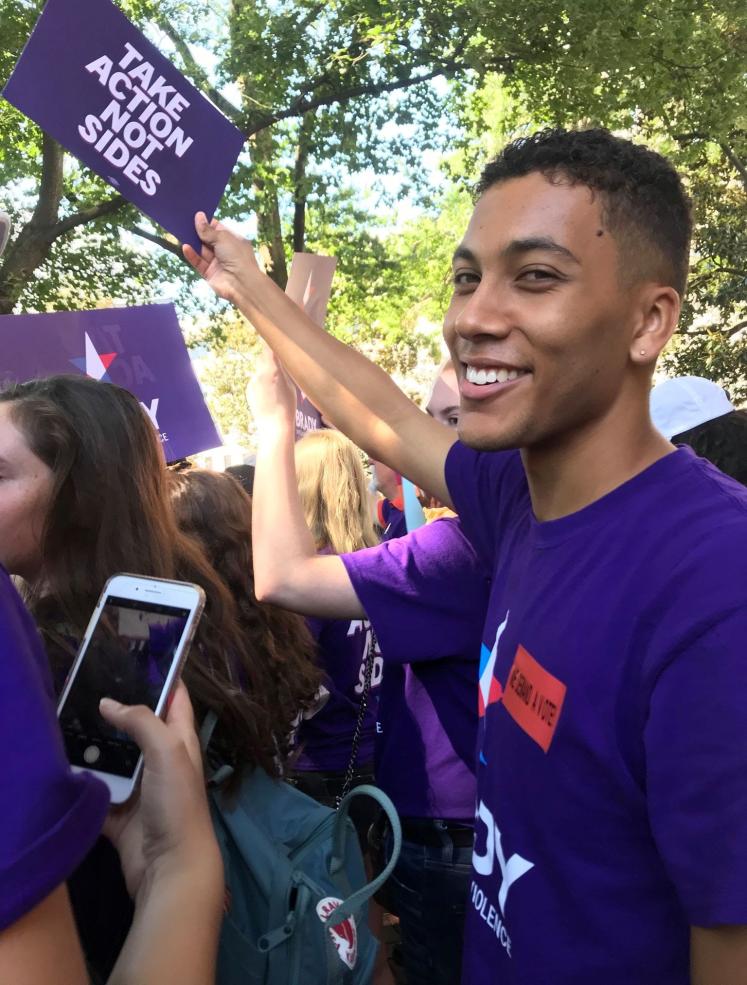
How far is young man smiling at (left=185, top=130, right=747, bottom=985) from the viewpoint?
3.38 ft

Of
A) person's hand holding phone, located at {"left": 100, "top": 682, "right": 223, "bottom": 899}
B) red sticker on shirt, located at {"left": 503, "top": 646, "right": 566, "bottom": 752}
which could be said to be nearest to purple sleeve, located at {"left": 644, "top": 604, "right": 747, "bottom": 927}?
red sticker on shirt, located at {"left": 503, "top": 646, "right": 566, "bottom": 752}

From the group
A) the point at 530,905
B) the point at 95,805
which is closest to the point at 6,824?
the point at 95,805

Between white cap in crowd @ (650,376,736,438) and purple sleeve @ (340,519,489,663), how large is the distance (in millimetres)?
782

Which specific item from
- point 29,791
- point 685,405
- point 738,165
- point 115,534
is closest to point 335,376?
point 115,534

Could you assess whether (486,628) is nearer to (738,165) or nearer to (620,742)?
(620,742)

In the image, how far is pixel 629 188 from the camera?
139 centimetres

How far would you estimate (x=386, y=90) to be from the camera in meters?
11.1

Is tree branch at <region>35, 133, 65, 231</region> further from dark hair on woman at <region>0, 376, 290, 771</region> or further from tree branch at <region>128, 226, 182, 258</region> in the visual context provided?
dark hair on woman at <region>0, 376, 290, 771</region>

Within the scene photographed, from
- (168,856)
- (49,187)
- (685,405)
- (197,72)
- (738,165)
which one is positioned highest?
(197,72)

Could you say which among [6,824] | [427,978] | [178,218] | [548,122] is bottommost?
[427,978]

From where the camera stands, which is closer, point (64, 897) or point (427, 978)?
point (64, 897)

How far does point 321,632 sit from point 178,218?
1573 mm

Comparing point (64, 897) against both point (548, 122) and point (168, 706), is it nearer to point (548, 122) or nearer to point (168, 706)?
point (168, 706)

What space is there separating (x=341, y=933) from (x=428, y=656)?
2.09 feet
